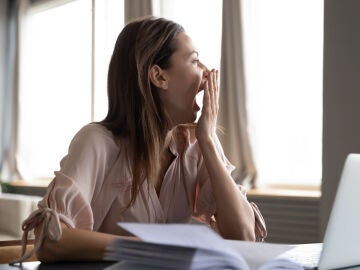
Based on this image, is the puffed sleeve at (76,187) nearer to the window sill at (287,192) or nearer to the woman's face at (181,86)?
the woman's face at (181,86)

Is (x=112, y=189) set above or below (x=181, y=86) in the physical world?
below

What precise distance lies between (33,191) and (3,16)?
2227 mm

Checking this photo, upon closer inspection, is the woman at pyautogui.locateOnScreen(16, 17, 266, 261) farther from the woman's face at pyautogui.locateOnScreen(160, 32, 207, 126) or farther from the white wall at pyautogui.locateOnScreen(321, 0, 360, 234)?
the white wall at pyautogui.locateOnScreen(321, 0, 360, 234)

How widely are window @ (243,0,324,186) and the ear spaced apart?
2.04 metres

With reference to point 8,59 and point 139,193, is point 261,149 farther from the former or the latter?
point 8,59

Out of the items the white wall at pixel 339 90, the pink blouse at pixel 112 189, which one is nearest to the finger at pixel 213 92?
the pink blouse at pixel 112 189

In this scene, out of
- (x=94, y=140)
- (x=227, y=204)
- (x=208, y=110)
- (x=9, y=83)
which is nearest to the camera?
(x=94, y=140)

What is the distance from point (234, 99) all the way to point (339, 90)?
94 cm

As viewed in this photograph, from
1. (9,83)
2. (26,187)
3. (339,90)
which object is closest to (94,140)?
(339,90)

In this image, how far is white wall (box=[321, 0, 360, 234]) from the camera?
3.01m

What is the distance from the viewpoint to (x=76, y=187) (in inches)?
58.6

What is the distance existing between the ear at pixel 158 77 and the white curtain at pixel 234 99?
6.90 ft

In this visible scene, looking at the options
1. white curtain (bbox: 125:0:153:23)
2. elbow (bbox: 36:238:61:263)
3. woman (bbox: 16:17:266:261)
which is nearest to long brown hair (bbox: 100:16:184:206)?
woman (bbox: 16:17:266:261)

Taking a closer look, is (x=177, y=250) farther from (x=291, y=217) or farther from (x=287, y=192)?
(x=287, y=192)
